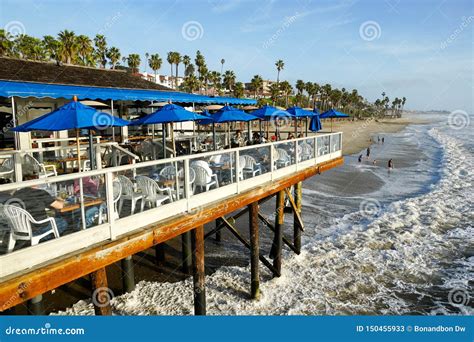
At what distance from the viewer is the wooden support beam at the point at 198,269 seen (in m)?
7.56

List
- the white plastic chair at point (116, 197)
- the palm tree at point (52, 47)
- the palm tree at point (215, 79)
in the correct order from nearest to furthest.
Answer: the white plastic chair at point (116, 197), the palm tree at point (52, 47), the palm tree at point (215, 79)

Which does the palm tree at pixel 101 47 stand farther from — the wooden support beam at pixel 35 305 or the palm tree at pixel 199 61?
the wooden support beam at pixel 35 305

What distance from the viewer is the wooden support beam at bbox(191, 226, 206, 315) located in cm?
756

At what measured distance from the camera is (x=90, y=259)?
16.4ft

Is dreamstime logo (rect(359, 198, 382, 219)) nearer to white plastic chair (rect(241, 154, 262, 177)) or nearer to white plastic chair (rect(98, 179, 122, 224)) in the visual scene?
white plastic chair (rect(241, 154, 262, 177))

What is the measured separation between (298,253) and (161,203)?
24.4 feet

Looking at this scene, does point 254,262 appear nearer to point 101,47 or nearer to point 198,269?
point 198,269

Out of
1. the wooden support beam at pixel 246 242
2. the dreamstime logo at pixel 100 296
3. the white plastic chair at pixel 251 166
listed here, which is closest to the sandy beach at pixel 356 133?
the wooden support beam at pixel 246 242

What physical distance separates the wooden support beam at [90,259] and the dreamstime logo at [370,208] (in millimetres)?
11867

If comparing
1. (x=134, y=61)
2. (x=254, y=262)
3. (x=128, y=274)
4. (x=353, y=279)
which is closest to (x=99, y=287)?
(x=128, y=274)

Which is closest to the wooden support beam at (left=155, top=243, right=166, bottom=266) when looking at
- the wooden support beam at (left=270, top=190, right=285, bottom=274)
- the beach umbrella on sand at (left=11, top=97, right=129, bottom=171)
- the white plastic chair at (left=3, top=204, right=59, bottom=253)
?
the wooden support beam at (left=270, top=190, right=285, bottom=274)

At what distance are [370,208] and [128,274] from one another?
43.7ft

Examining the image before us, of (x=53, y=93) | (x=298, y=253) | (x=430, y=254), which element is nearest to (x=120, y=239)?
(x=53, y=93)

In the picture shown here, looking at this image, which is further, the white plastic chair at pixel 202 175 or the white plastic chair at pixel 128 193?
the white plastic chair at pixel 202 175
